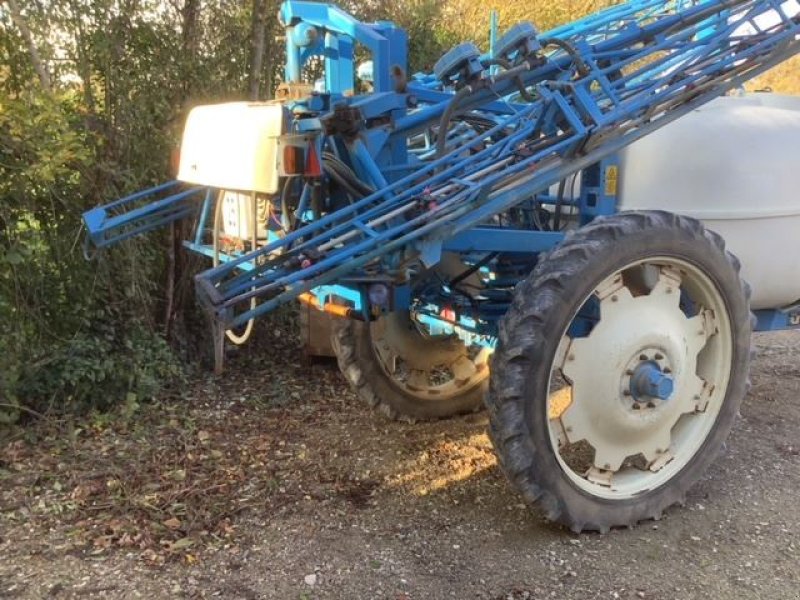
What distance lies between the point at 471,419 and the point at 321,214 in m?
1.94

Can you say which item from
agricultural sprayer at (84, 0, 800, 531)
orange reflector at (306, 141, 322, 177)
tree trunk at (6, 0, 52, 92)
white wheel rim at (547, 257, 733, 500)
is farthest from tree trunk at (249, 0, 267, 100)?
white wheel rim at (547, 257, 733, 500)

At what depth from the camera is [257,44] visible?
17.4 ft

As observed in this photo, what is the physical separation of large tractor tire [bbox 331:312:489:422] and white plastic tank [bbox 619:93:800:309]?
1.35 m

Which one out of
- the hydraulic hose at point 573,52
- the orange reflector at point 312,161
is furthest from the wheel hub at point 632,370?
the orange reflector at point 312,161

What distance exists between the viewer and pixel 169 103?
486cm

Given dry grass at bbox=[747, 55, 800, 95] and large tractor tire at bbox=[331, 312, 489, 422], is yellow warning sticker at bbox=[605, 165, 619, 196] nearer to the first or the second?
large tractor tire at bbox=[331, 312, 489, 422]

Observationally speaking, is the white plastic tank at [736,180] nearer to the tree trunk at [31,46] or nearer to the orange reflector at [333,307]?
the orange reflector at [333,307]

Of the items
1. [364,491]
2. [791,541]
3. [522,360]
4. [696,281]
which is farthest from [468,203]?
[791,541]

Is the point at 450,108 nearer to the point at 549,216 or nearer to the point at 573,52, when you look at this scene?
the point at 573,52

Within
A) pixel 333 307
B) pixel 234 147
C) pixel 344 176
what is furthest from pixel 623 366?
pixel 234 147

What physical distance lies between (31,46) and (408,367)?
2.63 m

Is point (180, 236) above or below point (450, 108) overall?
below

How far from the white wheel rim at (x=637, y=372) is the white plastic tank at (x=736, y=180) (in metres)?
0.60

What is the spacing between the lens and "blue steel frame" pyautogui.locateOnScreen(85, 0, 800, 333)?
9.07ft
